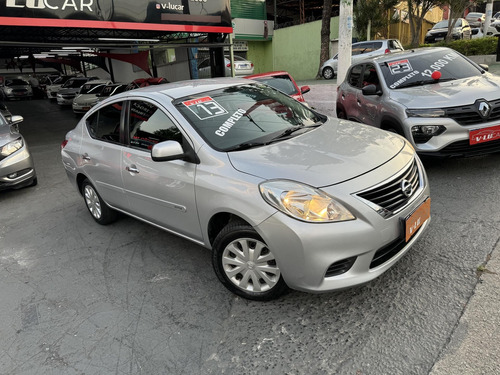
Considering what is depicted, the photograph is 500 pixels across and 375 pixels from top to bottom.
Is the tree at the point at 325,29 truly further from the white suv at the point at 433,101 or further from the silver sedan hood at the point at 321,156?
the silver sedan hood at the point at 321,156

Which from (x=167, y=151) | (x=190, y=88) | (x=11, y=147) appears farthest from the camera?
(x=11, y=147)

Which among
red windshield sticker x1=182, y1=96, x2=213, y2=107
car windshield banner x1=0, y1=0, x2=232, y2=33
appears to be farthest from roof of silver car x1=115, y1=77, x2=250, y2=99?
car windshield banner x1=0, y1=0, x2=232, y2=33

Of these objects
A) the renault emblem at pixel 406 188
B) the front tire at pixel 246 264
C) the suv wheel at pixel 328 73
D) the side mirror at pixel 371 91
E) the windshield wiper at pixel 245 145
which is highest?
the windshield wiper at pixel 245 145

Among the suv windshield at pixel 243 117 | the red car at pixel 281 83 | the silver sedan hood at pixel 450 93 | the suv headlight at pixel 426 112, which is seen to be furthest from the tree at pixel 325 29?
the suv windshield at pixel 243 117

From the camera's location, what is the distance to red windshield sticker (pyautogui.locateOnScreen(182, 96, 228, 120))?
3.24m

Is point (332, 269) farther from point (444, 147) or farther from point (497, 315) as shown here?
point (444, 147)

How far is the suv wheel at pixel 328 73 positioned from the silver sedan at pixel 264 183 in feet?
49.8

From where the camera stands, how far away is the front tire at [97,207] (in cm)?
437

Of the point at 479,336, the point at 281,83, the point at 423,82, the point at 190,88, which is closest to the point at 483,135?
the point at 423,82

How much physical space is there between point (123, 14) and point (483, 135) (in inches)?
358

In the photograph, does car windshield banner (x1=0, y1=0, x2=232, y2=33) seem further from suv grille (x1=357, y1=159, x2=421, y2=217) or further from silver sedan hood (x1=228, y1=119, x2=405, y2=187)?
suv grille (x1=357, y1=159, x2=421, y2=217)

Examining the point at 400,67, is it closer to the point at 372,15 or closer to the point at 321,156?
the point at 321,156

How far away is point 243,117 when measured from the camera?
10.9 feet

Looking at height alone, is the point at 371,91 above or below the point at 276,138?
below
